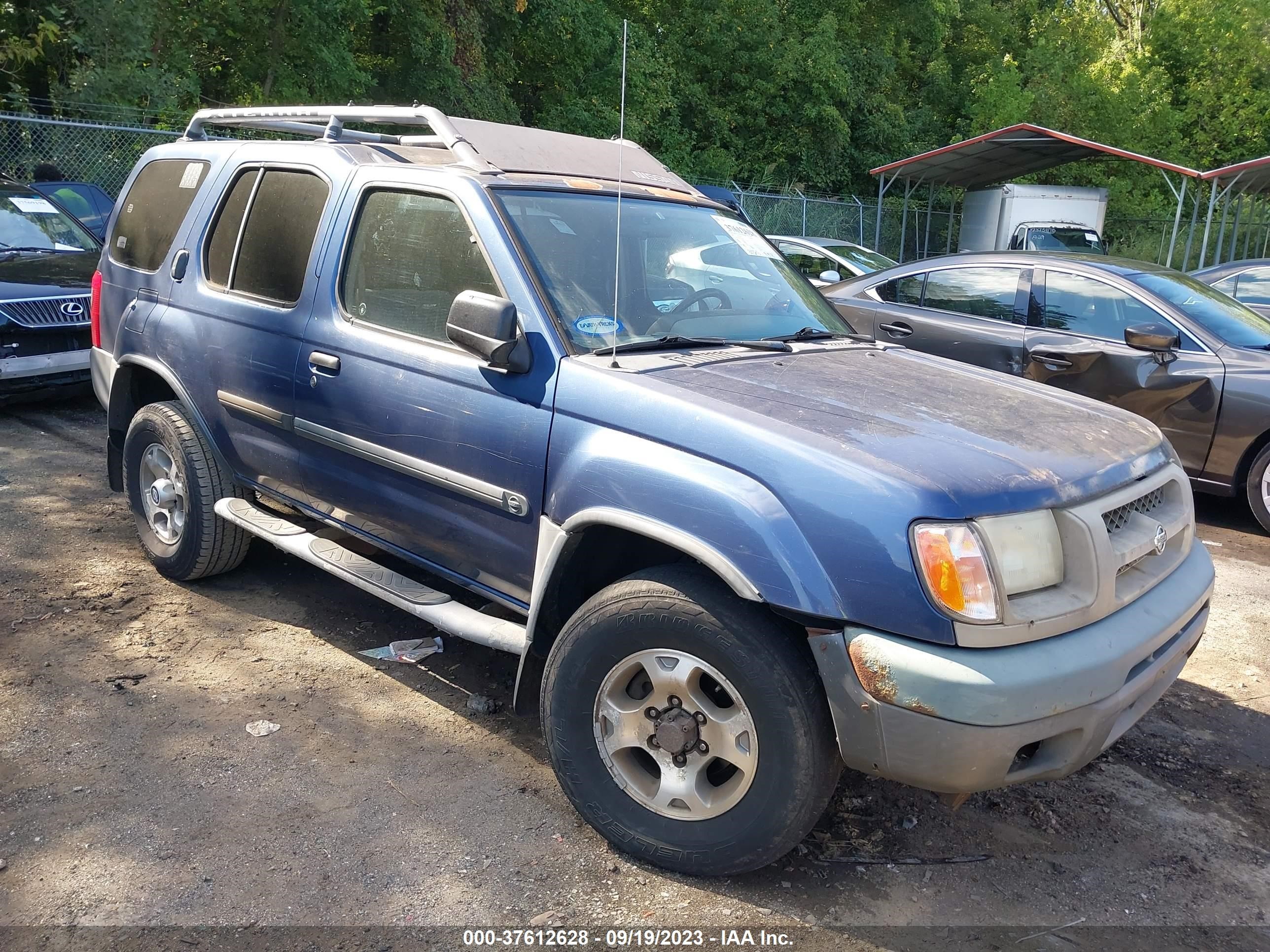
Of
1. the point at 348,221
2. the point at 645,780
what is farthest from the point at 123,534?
the point at 645,780

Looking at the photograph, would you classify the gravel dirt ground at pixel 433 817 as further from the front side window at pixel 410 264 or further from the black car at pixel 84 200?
the black car at pixel 84 200

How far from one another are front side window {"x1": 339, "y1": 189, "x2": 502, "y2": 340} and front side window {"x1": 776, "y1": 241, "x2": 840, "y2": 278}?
9892mm

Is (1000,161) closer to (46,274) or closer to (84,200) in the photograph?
(84,200)

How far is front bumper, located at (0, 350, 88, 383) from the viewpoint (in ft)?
24.2

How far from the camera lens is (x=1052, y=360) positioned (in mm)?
6695

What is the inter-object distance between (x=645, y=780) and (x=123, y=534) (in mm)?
3732

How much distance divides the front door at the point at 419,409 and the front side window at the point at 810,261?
9.96m

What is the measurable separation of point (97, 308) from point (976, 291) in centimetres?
544

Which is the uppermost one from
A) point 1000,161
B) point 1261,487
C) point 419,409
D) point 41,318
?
point 1000,161

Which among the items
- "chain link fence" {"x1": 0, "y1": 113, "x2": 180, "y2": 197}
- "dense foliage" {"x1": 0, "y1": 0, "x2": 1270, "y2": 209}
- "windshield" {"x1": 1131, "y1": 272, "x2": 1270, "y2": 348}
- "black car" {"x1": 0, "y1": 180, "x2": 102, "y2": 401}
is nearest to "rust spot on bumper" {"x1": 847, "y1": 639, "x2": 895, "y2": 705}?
"windshield" {"x1": 1131, "y1": 272, "x2": 1270, "y2": 348}

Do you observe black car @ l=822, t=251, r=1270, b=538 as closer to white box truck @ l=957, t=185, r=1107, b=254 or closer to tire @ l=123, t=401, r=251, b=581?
tire @ l=123, t=401, r=251, b=581

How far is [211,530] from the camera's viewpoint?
4.55 m

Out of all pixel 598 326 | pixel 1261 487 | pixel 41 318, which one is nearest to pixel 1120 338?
pixel 1261 487

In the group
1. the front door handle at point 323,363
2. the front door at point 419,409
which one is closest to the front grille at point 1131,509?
the front door at point 419,409
